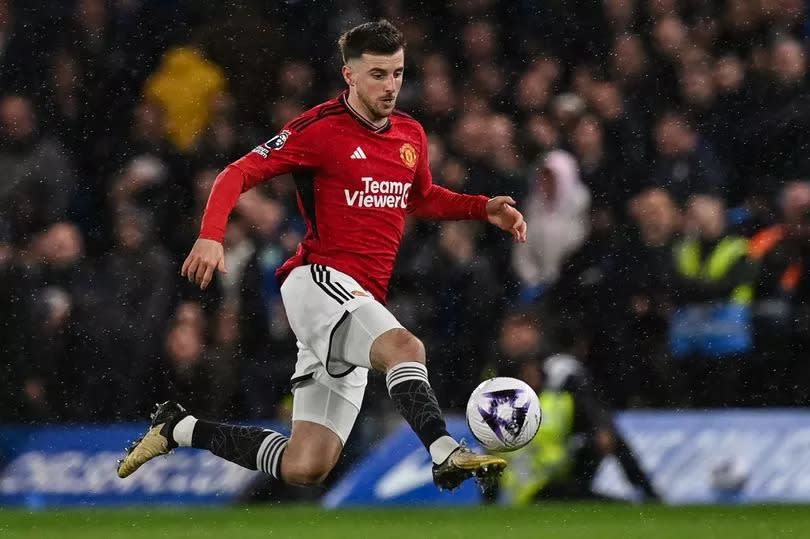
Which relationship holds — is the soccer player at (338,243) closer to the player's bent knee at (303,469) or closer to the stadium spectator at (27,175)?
the player's bent knee at (303,469)

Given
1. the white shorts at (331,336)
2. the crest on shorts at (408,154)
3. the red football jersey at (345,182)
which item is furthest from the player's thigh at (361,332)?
the crest on shorts at (408,154)

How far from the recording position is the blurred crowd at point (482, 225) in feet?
33.1

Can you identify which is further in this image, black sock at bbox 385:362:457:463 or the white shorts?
the white shorts

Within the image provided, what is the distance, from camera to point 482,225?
34.9 feet

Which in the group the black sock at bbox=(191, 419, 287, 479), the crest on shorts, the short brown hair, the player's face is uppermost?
the short brown hair

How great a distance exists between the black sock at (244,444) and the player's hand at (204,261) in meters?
1.16

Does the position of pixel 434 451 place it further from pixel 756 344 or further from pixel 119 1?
pixel 119 1

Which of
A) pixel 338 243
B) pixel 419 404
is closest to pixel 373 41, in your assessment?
pixel 338 243

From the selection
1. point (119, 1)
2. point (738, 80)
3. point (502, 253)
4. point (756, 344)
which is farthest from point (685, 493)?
point (119, 1)

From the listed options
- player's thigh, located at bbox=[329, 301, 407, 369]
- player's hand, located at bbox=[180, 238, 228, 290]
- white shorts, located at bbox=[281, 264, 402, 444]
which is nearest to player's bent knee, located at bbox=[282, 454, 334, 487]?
white shorts, located at bbox=[281, 264, 402, 444]

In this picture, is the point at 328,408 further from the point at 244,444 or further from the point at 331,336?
the point at 331,336

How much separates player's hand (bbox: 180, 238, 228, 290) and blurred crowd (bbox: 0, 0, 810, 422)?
4304 mm

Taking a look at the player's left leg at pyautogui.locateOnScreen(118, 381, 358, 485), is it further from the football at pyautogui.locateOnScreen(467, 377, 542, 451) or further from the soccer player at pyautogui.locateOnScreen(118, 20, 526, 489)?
the football at pyautogui.locateOnScreen(467, 377, 542, 451)

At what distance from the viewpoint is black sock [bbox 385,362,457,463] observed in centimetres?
578
